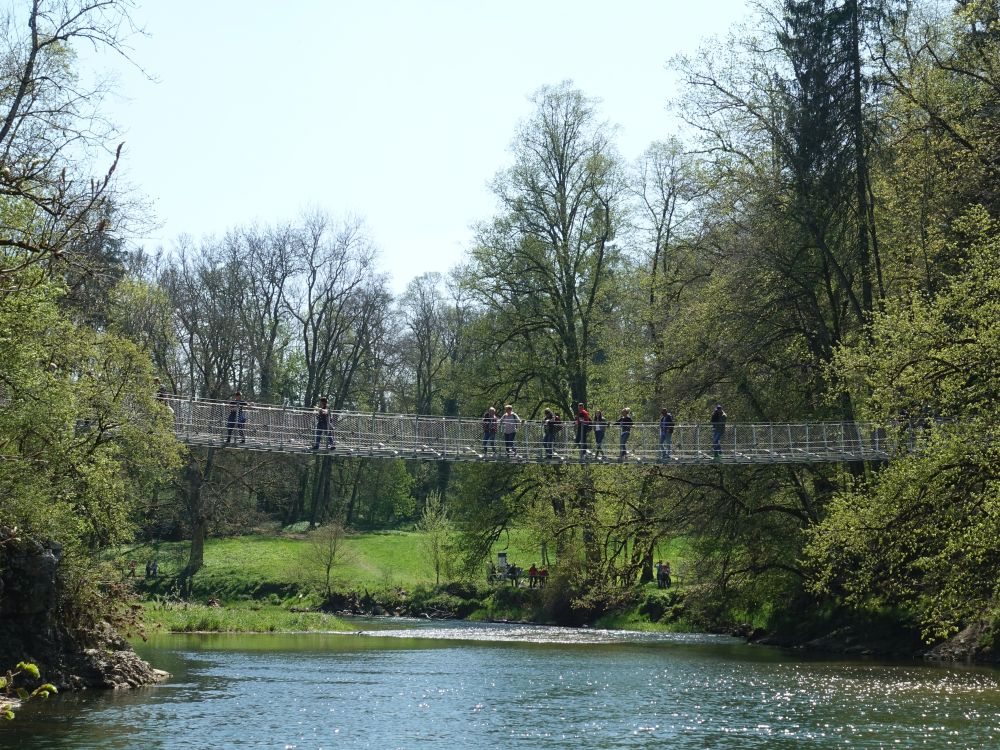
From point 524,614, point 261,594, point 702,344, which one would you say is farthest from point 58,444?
point 261,594

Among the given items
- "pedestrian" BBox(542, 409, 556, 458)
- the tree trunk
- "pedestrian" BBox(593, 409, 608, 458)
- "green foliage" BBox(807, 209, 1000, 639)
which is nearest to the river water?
"green foliage" BBox(807, 209, 1000, 639)

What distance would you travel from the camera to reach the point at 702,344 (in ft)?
98.0

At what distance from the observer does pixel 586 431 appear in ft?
102

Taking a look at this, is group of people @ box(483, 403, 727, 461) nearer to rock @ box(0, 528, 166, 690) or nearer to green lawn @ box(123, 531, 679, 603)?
green lawn @ box(123, 531, 679, 603)

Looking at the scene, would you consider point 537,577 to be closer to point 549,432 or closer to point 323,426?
point 549,432

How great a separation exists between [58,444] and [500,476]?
67.0ft

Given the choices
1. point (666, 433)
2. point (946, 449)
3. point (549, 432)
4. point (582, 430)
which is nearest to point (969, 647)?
point (666, 433)

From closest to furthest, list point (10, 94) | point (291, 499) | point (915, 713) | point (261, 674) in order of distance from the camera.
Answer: point (915, 713) < point (10, 94) < point (261, 674) < point (291, 499)

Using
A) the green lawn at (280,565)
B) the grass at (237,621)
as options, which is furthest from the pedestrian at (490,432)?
the green lawn at (280,565)

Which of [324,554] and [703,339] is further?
[324,554]

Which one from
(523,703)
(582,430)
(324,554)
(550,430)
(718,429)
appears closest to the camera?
(523,703)

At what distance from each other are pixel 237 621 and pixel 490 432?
1049 centimetres

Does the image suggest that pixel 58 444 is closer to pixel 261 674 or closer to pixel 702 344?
pixel 261 674

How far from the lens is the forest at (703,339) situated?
18250 millimetres
